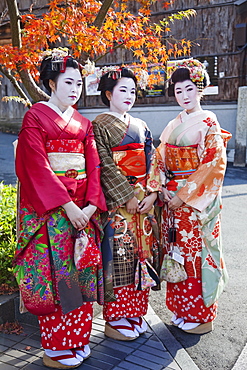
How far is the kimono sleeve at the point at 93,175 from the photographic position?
2.88m

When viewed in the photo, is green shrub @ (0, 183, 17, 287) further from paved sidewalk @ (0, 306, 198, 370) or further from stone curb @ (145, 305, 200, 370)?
stone curb @ (145, 305, 200, 370)

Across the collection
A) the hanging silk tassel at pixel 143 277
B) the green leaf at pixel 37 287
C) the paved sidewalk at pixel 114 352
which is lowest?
the paved sidewalk at pixel 114 352

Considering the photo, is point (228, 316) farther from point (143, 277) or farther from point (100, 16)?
point (100, 16)

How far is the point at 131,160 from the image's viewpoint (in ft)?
10.4

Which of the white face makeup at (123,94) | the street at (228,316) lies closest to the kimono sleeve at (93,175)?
the white face makeup at (123,94)

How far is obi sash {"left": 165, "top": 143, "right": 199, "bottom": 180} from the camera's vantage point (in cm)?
323

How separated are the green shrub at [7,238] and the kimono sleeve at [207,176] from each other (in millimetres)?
1623

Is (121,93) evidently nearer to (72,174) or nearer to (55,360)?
(72,174)

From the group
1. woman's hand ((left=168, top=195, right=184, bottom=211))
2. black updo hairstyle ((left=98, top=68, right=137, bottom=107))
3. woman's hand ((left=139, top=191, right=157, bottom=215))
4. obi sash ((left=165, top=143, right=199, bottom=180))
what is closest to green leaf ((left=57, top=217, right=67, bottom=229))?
woman's hand ((left=139, top=191, right=157, bottom=215))

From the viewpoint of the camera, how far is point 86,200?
2869mm

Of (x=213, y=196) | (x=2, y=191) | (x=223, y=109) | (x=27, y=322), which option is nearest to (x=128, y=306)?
(x=27, y=322)

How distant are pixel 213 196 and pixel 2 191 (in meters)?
2.67

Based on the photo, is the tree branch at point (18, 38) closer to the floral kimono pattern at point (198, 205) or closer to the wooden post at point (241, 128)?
the floral kimono pattern at point (198, 205)

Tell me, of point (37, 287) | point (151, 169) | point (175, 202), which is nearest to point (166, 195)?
point (175, 202)
